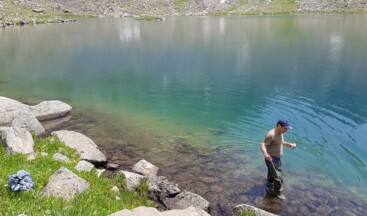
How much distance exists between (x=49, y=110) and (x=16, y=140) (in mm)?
12126

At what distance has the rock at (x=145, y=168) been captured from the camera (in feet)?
62.2

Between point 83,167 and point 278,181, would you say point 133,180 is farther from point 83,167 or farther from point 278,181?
point 278,181

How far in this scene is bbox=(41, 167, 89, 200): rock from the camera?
41.2 feet

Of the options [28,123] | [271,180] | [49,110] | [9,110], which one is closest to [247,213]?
[271,180]

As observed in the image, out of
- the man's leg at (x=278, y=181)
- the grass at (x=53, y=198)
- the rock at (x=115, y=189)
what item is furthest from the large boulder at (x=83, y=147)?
the man's leg at (x=278, y=181)

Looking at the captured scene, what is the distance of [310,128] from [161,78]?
76.7 feet

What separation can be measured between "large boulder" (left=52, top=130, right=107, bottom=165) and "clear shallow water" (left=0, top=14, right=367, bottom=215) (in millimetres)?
1382

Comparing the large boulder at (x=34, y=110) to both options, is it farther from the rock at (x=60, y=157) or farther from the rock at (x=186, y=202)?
the rock at (x=186, y=202)

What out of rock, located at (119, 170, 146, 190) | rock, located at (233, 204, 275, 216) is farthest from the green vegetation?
rock, located at (119, 170, 146, 190)

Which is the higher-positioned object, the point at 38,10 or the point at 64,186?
the point at 38,10

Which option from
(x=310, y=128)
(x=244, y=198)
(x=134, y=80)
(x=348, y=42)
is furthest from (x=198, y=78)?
(x=348, y=42)

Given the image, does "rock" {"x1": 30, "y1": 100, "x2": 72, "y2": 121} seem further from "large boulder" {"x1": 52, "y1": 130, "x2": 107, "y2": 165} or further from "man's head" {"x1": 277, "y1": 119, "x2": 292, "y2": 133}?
"man's head" {"x1": 277, "y1": 119, "x2": 292, "y2": 133}

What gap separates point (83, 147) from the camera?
20.8 meters

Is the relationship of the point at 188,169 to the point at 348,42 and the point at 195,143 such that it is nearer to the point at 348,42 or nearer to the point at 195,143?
the point at 195,143
